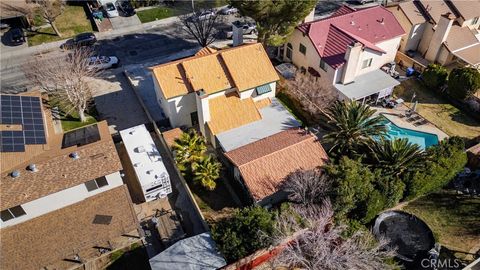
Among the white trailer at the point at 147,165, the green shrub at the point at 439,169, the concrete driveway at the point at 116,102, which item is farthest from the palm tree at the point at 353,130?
the concrete driveway at the point at 116,102

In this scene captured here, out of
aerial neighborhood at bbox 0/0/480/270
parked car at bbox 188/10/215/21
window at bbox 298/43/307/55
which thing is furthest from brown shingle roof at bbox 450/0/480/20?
parked car at bbox 188/10/215/21

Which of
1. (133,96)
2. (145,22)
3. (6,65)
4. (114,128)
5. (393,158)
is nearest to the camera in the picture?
(393,158)

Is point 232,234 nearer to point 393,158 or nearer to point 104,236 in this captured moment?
point 104,236

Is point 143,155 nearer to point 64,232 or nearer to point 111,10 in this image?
point 64,232

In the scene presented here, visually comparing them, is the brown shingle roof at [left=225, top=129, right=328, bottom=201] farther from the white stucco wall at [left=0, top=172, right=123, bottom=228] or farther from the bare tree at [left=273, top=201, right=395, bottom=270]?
the white stucco wall at [left=0, top=172, right=123, bottom=228]

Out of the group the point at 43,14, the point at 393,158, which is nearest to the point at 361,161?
the point at 393,158

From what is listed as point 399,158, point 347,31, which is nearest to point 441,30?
point 347,31

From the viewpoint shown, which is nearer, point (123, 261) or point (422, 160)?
point (123, 261)
